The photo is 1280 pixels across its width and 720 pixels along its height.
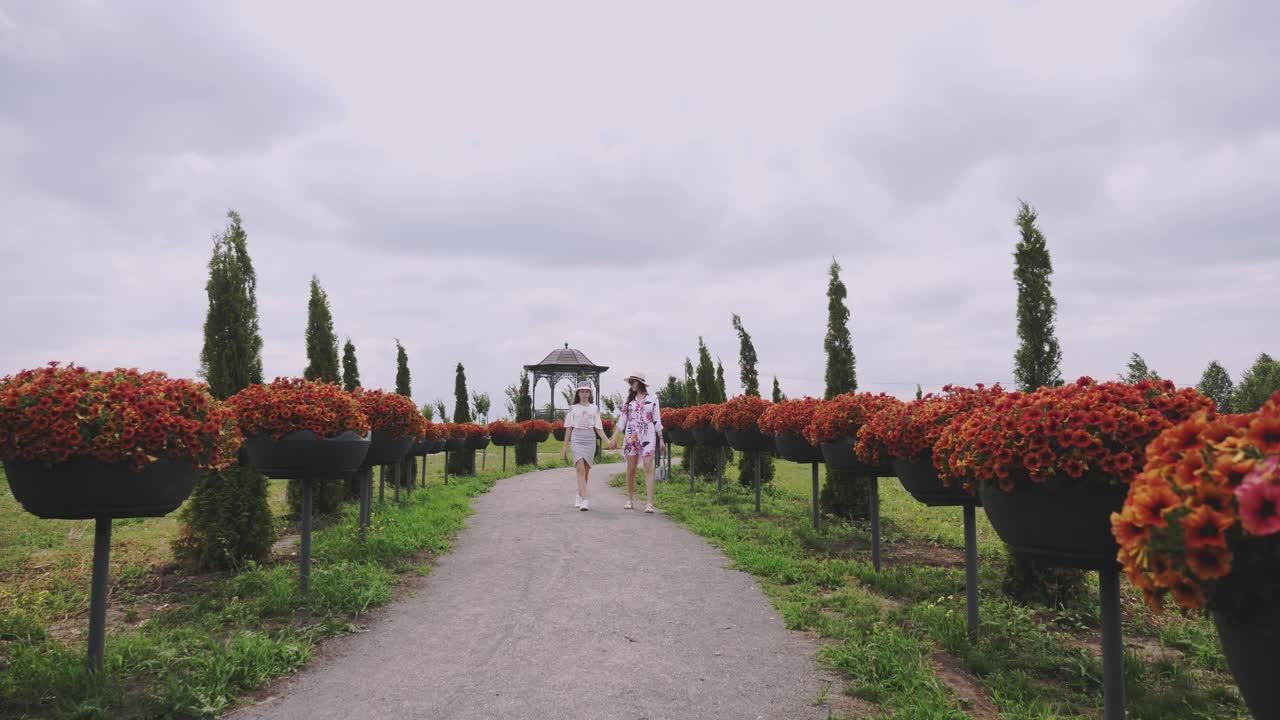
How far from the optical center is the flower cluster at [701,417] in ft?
35.4

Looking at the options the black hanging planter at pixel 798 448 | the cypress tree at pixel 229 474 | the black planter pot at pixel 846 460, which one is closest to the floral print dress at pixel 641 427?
the black hanging planter at pixel 798 448

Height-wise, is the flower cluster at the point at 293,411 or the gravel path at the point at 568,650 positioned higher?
the flower cluster at the point at 293,411

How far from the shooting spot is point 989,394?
12.7ft

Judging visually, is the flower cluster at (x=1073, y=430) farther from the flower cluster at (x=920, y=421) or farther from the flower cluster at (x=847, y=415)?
the flower cluster at (x=847, y=415)

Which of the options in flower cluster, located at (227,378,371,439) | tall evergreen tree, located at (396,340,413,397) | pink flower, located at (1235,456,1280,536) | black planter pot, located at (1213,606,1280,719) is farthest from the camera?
tall evergreen tree, located at (396,340,413,397)

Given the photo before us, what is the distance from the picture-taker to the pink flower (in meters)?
1.30

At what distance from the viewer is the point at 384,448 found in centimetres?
707

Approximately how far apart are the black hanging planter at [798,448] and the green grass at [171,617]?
391 centimetres

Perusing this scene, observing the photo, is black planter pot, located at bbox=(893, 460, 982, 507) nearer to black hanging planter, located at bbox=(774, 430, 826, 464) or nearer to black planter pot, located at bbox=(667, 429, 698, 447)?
black hanging planter, located at bbox=(774, 430, 826, 464)

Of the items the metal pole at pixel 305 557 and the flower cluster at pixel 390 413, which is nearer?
the metal pole at pixel 305 557

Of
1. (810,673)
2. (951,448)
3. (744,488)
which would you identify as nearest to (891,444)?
(951,448)

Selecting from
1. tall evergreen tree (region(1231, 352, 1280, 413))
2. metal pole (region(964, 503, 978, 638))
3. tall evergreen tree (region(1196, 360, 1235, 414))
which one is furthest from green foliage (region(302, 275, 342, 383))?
tall evergreen tree (region(1196, 360, 1235, 414))

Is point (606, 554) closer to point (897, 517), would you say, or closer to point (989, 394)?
point (989, 394)

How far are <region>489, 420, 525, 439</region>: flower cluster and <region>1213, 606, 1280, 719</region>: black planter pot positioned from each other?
1946 cm
